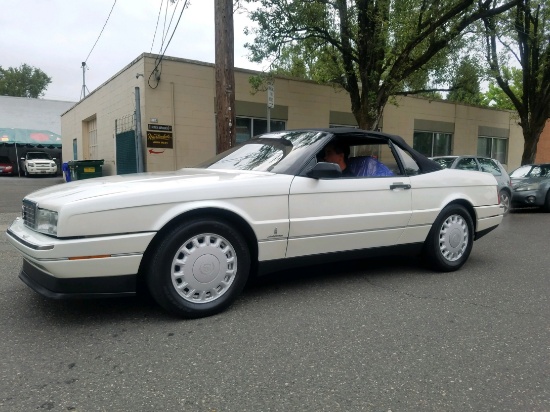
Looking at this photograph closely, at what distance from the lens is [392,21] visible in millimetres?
10469

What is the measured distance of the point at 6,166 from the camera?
26.6 m

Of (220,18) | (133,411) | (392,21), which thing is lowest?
(133,411)

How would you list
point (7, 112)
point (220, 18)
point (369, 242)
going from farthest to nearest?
point (7, 112) < point (220, 18) < point (369, 242)

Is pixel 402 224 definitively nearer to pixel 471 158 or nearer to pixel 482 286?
pixel 482 286

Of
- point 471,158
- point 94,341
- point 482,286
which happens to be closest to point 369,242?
point 482,286

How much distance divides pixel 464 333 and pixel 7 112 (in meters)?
35.7

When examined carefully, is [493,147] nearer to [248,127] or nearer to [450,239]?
[248,127]

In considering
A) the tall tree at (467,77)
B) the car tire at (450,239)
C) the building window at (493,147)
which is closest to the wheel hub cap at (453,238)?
the car tire at (450,239)

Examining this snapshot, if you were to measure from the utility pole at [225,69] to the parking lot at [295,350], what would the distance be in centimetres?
417

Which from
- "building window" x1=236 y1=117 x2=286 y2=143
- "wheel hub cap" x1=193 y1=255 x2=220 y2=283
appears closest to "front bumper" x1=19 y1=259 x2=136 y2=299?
"wheel hub cap" x1=193 y1=255 x2=220 y2=283

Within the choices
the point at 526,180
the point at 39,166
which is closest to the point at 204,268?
the point at 526,180

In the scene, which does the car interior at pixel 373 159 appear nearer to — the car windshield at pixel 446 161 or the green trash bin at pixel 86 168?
the car windshield at pixel 446 161

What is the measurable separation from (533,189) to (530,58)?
839 centimetres

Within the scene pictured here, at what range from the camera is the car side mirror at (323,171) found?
139 inches
